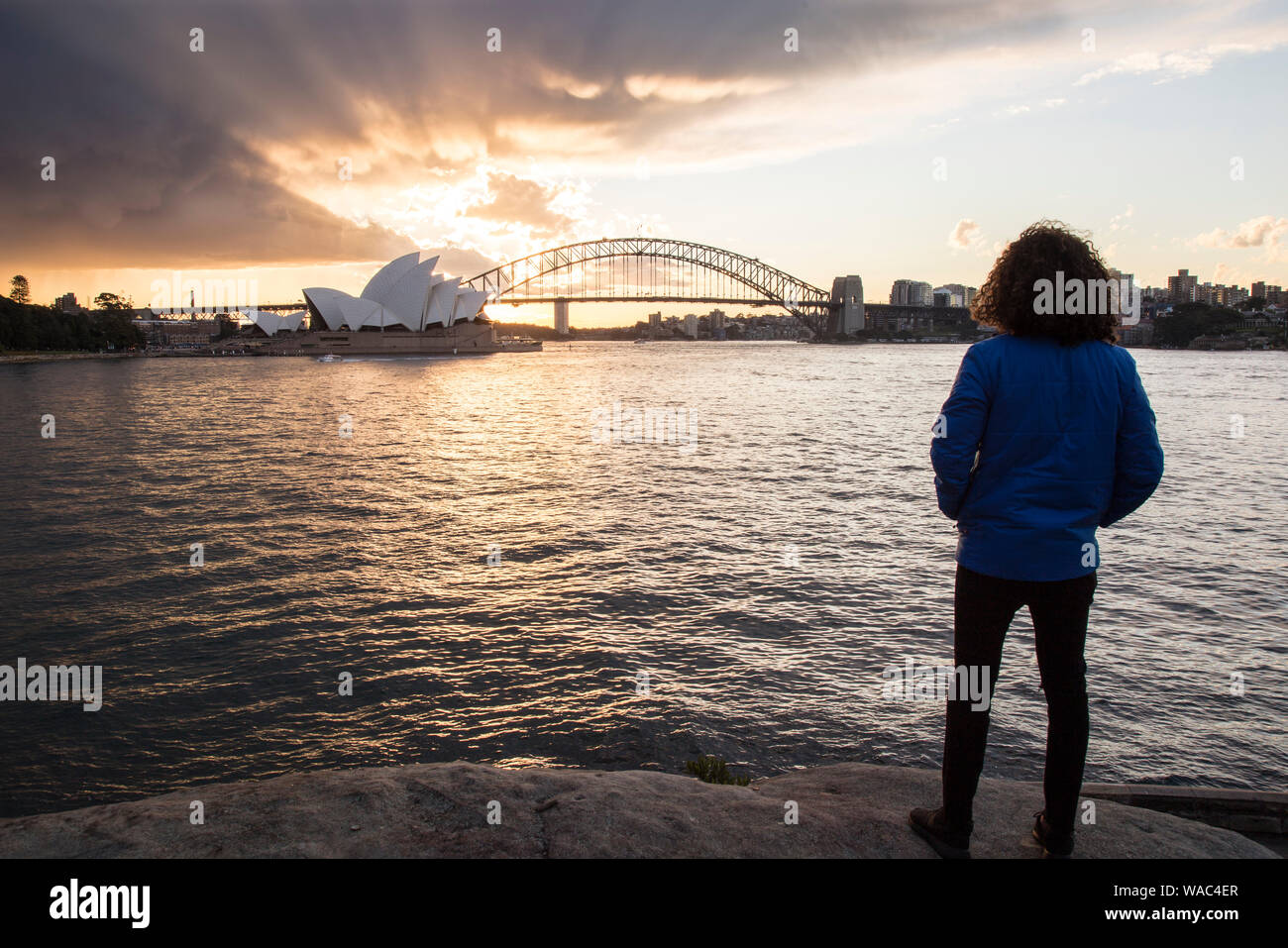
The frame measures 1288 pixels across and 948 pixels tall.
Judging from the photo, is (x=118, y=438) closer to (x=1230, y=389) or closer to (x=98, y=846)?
(x=98, y=846)

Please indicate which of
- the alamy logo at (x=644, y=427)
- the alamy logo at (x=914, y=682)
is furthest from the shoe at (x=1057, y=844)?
the alamy logo at (x=644, y=427)

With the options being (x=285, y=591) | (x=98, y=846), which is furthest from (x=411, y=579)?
(x=98, y=846)

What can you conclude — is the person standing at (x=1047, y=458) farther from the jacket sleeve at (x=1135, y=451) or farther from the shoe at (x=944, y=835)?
the shoe at (x=944, y=835)

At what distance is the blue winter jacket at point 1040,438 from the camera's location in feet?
9.14

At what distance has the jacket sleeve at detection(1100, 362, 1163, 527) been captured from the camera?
2793mm

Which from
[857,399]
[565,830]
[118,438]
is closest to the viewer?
[565,830]

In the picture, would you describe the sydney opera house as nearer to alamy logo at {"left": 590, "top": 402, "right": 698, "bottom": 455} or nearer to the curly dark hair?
alamy logo at {"left": 590, "top": 402, "right": 698, "bottom": 455}

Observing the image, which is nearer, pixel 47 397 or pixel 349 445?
pixel 349 445

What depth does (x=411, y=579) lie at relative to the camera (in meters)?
9.45

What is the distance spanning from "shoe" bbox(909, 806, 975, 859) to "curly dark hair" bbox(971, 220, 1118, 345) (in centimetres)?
189

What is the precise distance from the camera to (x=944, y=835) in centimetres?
304
